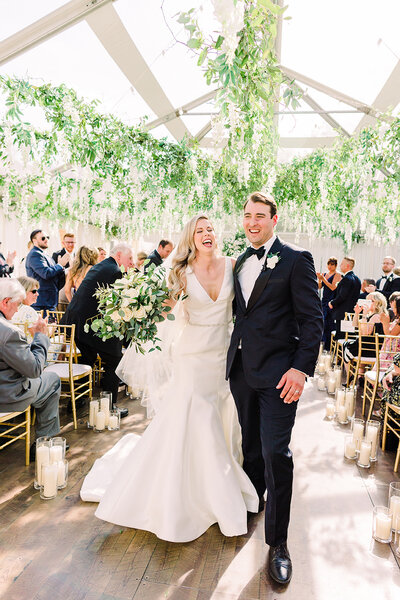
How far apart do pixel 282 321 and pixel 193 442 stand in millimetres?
891

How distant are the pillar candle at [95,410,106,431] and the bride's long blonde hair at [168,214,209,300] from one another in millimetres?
1679

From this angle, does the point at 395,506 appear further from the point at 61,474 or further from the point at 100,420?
the point at 100,420

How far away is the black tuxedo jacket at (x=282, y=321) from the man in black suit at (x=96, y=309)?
221 centimetres

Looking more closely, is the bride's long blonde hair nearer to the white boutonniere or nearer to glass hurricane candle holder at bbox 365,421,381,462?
the white boutonniere

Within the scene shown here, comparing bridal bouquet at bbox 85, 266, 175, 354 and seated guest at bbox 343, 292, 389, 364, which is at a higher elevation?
bridal bouquet at bbox 85, 266, 175, 354

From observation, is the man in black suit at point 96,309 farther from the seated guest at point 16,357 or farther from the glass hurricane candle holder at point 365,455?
the glass hurricane candle holder at point 365,455

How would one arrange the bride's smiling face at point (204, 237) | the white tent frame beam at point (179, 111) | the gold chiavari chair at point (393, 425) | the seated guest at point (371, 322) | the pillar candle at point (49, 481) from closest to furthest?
the bride's smiling face at point (204, 237) < the pillar candle at point (49, 481) < the gold chiavari chair at point (393, 425) < the seated guest at point (371, 322) < the white tent frame beam at point (179, 111)

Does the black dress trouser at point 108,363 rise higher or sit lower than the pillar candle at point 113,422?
higher

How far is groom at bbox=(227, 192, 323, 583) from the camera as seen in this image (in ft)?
6.18

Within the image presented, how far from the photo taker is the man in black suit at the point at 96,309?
12.9ft

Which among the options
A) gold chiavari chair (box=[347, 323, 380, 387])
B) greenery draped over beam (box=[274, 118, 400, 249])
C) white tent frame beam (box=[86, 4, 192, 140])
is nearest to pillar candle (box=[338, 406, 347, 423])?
gold chiavari chair (box=[347, 323, 380, 387])

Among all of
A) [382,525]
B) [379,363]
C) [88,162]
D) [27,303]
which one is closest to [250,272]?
[382,525]

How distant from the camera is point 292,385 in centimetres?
184

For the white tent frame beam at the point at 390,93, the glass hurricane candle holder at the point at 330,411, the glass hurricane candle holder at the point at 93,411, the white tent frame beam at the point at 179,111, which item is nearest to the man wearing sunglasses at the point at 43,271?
the glass hurricane candle holder at the point at 93,411
